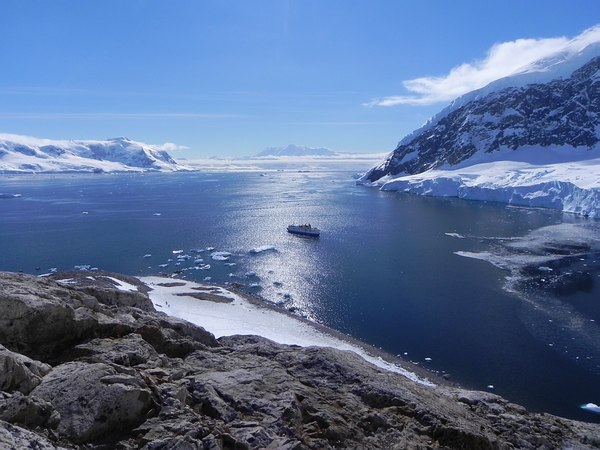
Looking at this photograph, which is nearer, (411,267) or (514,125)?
(411,267)

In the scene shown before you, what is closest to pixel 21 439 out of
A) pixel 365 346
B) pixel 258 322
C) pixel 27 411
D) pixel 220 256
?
pixel 27 411

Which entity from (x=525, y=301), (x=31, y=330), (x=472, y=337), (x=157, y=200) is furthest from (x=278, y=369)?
(x=157, y=200)

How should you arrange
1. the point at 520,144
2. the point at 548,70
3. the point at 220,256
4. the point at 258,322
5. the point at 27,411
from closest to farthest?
the point at 27,411 < the point at 258,322 < the point at 220,256 < the point at 520,144 < the point at 548,70

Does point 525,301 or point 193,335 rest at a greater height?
point 193,335

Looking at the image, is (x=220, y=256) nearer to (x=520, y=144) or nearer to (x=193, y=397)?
(x=193, y=397)

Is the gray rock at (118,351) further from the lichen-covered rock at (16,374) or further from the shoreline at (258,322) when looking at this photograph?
the shoreline at (258,322)

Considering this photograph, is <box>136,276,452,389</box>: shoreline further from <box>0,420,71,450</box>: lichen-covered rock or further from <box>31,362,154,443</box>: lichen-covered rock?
<box>0,420,71,450</box>: lichen-covered rock

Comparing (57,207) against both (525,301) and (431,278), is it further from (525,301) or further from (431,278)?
(525,301)
